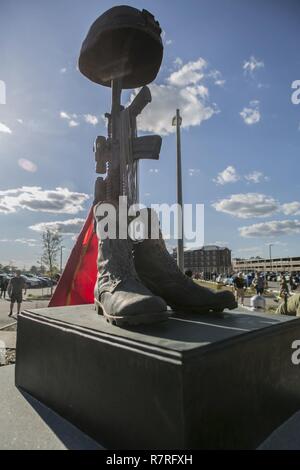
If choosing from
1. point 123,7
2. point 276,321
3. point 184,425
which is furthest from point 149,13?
point 184,425

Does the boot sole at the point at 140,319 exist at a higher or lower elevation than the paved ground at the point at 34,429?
higher

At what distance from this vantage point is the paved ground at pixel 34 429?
1.53 meters

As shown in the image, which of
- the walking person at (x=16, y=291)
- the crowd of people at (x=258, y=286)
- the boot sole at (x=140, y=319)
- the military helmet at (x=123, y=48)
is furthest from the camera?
the walking person at (x=16, y=291)

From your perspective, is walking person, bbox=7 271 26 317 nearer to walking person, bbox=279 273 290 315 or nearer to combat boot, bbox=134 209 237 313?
walking person, bbox=279 273 290 315

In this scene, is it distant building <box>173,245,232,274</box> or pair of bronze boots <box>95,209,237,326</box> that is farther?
distant building <box>173,245,232,274</box>

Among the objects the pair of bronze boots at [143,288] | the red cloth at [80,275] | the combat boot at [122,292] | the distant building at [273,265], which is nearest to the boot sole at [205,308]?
the pair of bronze boots at [143,288]

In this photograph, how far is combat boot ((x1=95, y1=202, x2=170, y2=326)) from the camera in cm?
169

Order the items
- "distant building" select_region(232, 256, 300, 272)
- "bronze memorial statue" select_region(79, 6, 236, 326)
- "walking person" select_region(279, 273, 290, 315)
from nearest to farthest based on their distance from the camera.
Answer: "bronze memorial statue" select_region(79, 6, 236, 326) < "walking person" select_region(279, 273, 290, 315) < "distant building" select_region(232, 256, 300, 272)

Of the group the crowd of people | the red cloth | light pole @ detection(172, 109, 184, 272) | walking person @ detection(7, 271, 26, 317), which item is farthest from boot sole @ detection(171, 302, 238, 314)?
walking person @ detection(7, 271, 26, 317)

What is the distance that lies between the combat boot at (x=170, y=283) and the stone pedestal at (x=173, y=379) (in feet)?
0.50

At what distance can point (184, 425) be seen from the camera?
119 cm

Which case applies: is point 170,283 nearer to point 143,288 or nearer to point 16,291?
point 143,288

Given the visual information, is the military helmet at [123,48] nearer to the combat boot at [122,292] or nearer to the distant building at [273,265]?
the combat boot at [122,292]

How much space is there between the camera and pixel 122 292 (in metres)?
1.92
